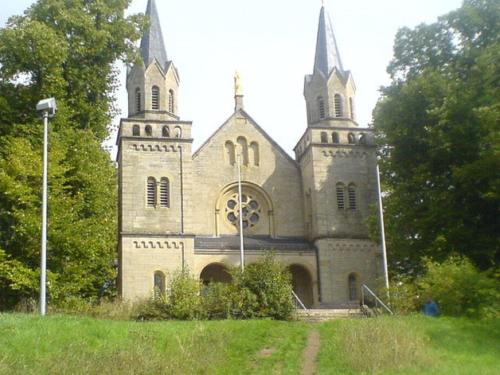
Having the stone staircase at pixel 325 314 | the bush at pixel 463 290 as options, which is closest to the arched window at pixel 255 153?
the stone staircase at pixel 325 314

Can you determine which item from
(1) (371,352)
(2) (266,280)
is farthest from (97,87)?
(1) (371,352)

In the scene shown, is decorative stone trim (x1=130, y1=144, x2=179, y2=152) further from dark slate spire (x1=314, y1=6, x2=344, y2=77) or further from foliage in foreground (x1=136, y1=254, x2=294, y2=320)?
foliage in foreground (x1=136, y1=254, x2=294, y2=320)

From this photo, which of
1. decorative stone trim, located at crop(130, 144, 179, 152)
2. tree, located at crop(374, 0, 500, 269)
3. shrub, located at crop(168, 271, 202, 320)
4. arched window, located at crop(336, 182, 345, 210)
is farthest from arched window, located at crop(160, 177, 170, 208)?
shrub, located at crop(168, 271, 202, 320)

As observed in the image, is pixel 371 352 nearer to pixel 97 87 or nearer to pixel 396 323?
pixel 396 323

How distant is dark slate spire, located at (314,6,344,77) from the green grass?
23.8m

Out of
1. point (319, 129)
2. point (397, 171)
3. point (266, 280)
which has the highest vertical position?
point (319, 129)

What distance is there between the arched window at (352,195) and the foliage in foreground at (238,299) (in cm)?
1486

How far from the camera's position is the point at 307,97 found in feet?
148

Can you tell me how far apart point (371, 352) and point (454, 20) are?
63.0 ft

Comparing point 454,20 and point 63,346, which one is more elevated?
point 454,20

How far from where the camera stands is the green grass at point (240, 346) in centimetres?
A: 1848

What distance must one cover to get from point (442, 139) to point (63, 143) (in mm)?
15545

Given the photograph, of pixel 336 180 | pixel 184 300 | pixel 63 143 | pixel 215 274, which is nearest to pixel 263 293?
pixel 184 300

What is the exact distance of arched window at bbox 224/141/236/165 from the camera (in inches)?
1730
